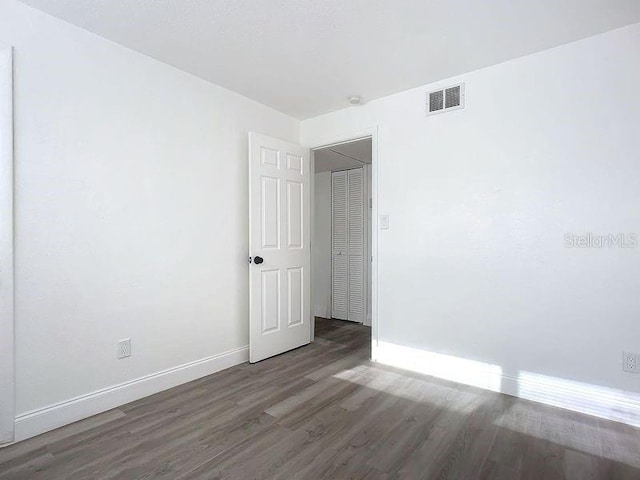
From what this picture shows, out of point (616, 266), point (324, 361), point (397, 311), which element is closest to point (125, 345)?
point (324, 361)

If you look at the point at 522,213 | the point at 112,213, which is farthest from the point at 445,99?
the point at 112,213

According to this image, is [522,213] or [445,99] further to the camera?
[445,99]

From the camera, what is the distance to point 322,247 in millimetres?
5508

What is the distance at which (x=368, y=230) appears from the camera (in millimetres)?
5012

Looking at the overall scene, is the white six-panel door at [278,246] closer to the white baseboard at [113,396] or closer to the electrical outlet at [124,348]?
the white baseboard at [113,396]

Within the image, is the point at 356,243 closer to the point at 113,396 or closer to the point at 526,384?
the point at 526,384

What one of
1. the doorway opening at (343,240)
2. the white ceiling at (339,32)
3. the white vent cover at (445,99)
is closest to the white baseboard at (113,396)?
the doorway opening at (343,240)

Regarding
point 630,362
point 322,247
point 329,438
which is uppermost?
point 322,247

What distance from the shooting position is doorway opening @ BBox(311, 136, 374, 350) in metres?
5.01

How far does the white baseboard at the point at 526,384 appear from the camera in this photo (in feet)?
7.37

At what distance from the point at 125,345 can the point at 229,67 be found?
2.25 meters

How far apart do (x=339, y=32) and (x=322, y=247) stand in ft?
11.6

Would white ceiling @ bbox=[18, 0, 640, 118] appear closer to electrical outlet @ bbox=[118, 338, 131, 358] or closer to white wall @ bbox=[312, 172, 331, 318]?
electrical outlet @ bbox=[118, 338, 131, 358]

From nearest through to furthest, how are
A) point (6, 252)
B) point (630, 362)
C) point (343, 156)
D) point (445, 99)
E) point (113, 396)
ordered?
point (6, 252) < point (630, 362) < point (113, 396) < point (445, 99) < point (343, 156)
